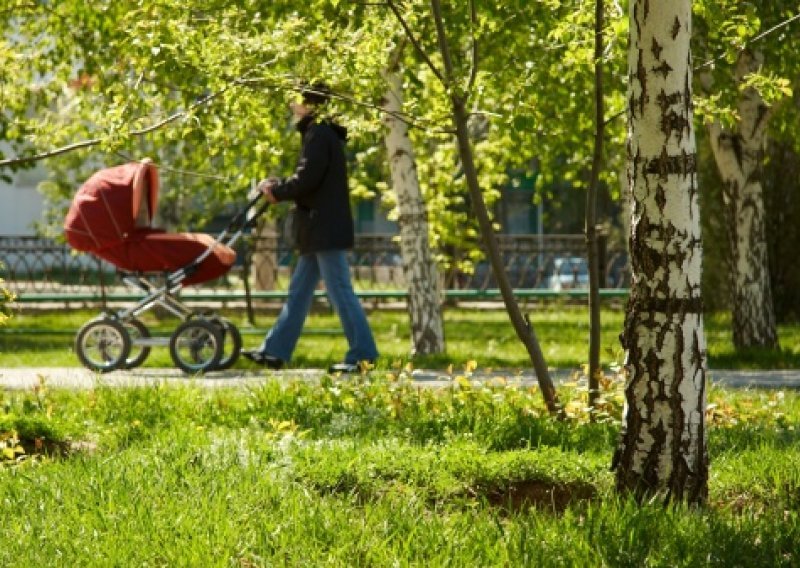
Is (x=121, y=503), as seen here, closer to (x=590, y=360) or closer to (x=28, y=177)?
(x=590, y=360)

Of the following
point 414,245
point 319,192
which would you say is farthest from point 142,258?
point 414,245

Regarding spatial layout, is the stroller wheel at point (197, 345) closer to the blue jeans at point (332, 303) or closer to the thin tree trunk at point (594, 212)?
the blue jeans at point (332, 303)

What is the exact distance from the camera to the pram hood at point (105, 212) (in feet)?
39.7

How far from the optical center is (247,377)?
11750mm

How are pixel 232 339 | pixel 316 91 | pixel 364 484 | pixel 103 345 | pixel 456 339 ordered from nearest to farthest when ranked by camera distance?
pixel 364 484, pixel 316 91, pixel 232 339, pixel 103 345, pixel 456 339

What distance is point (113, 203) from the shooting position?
39.7 ft

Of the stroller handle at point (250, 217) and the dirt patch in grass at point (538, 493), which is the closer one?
the dirt patch in grass at point (538, 493)

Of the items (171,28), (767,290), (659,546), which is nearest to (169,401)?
(171,28)

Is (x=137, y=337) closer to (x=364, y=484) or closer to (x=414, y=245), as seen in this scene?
(x=414, y=245)

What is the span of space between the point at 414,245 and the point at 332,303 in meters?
2.78

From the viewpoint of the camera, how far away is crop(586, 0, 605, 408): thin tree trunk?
310 inches

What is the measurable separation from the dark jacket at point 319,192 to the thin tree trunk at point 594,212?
3974mm

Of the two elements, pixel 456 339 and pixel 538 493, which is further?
pixel 456 339

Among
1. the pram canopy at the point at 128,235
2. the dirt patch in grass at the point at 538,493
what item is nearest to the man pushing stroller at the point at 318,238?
the pram canopy at the point at 128,235
